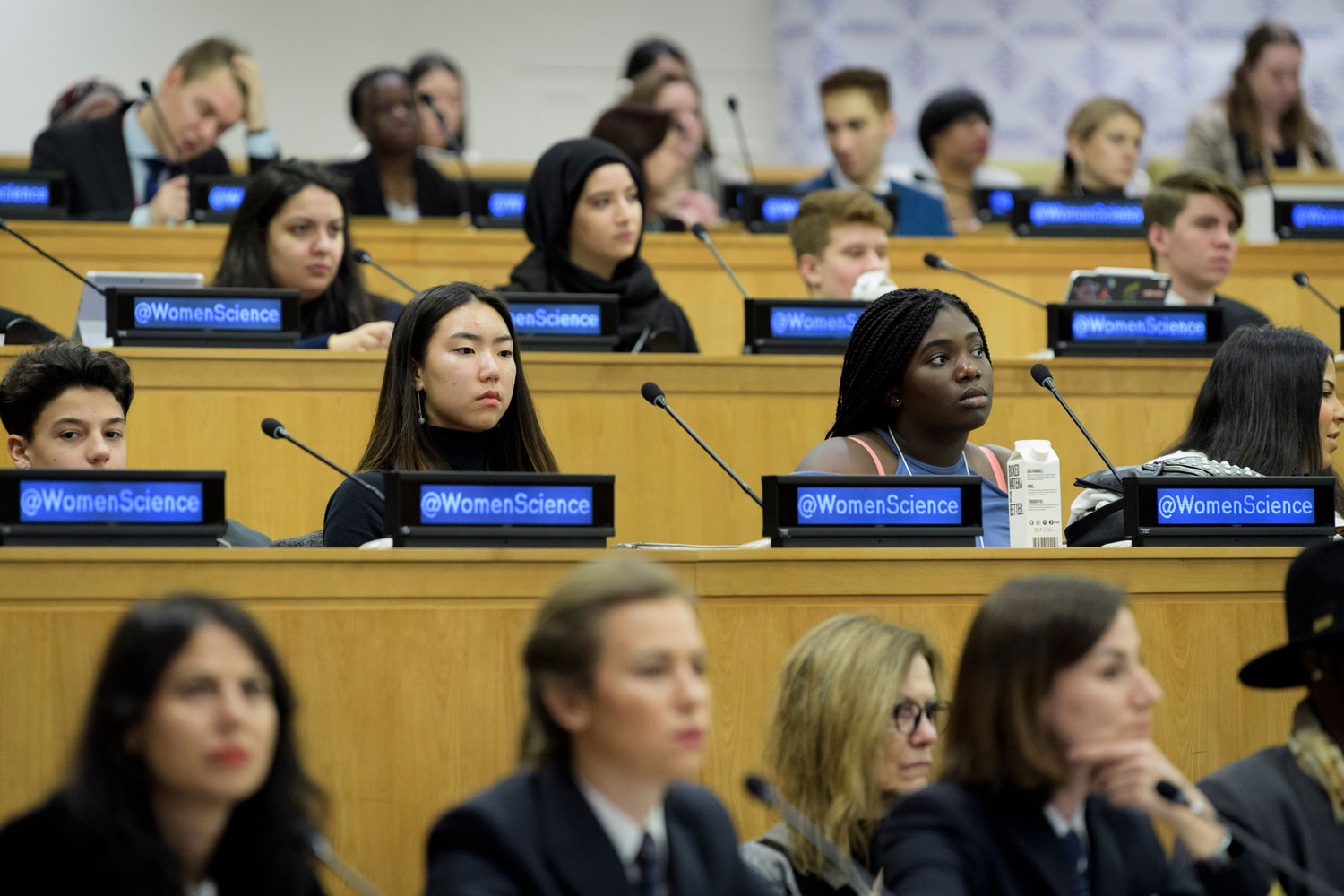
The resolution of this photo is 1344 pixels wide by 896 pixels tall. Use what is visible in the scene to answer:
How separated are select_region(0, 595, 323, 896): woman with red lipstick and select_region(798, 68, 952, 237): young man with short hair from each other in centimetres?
468

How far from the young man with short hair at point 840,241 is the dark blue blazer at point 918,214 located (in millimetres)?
1151

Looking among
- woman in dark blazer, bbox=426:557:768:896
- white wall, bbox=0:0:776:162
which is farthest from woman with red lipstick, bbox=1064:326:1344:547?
white wall, bbox=0:0:776:162

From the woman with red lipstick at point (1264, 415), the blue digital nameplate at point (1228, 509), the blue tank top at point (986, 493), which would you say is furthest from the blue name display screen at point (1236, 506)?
the blue tank top at point (986, 493)

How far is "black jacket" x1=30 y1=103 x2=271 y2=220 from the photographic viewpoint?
602 cm

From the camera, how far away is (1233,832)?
2.24 metres

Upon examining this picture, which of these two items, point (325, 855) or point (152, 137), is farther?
point (152, 137)

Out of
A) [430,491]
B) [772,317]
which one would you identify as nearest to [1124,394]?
[772,317]

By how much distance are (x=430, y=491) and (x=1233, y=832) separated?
138 cm

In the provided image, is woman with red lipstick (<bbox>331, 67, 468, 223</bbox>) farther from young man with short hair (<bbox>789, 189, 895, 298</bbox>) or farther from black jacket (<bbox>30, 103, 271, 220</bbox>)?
young man with short hair (<bbox>789, 189, 895, 298</bbox>)

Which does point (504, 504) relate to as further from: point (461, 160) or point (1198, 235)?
point (461, 160)

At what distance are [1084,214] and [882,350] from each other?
258 centimetres

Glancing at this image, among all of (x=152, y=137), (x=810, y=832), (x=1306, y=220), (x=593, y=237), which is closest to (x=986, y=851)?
(x=810, y=832)

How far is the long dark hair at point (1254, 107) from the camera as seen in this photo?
7.08m

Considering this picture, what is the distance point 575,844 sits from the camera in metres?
1.97
